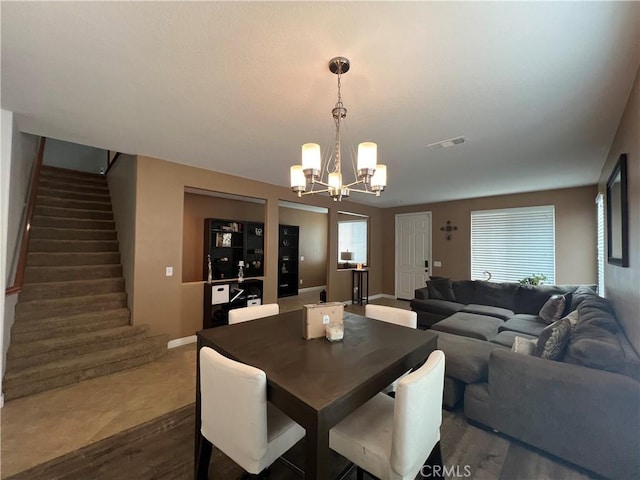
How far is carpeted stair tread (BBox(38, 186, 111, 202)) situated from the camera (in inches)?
171

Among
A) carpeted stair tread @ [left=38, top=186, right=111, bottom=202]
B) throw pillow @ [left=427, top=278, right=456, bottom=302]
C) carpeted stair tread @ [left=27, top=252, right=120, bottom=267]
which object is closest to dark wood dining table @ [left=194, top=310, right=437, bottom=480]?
carpeted stair tread @ [left=27, top=252, right=120, bottom=267]

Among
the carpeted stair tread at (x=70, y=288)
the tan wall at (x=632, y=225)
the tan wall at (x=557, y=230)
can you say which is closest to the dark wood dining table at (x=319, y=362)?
the tan wall at (x=632, y=225)

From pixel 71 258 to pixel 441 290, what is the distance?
19.2 feet

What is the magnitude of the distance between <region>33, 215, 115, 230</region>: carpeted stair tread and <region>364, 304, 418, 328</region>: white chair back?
4.39m

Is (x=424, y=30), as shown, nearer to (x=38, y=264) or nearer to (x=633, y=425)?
(x=633, y=425)

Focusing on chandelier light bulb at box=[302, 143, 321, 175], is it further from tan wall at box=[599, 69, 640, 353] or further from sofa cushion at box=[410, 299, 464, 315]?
sofa cushion at box=[410, 299, 464, 315]

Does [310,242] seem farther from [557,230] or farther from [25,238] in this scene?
[25,238]

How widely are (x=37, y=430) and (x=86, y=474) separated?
795mm

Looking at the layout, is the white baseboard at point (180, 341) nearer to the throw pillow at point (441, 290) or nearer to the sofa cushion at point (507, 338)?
the sofa cushion at point (507, 338)

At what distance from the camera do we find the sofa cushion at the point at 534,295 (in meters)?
4.02

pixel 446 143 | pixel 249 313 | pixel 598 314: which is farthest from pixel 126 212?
pixel 598 314

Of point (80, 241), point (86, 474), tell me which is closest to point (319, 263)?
point (80, 241)

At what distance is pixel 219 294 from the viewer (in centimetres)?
419

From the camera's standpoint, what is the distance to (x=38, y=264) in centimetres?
351
